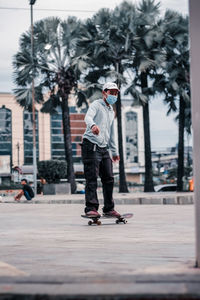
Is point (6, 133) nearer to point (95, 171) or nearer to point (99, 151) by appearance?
point (99, 151)

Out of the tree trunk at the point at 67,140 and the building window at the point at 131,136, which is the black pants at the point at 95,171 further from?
the building window at the point at 131,136

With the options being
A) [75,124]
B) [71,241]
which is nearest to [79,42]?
[71,241]

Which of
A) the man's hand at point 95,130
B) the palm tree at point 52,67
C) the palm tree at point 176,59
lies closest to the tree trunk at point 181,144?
the palm tree at point 176,59

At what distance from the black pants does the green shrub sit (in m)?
27.3

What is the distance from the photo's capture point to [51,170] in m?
35.1

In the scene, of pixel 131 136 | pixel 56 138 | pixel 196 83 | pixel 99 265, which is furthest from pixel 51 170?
pixel 131 136

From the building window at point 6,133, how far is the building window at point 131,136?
20367mm

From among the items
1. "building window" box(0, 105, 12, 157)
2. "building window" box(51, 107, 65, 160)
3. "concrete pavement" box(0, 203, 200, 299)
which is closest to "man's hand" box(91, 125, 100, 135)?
"concrete pavement" box(0, 203, 200, 299)

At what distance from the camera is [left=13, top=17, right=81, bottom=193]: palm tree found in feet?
110

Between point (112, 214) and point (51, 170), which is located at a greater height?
point (51, 170)

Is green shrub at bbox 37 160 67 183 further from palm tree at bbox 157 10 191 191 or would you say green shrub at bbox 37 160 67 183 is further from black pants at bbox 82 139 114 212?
black pants at bbox 82 139 114 212

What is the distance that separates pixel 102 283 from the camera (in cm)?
259

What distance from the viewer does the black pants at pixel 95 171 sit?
23.6ft

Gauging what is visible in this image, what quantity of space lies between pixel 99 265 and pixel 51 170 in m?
31.7
